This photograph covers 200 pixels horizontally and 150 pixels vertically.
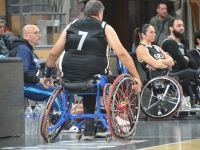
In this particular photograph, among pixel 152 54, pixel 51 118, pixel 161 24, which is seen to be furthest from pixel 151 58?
pixel 51 118

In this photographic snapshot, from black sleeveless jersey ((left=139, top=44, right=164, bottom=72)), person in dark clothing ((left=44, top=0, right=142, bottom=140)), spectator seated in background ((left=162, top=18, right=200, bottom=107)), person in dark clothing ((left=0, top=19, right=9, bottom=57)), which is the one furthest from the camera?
person in dark clothing ((left=0, top=19, right=9, bottom=57))

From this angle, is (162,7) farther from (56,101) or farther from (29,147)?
(29,147)

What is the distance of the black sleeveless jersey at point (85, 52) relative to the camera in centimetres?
1018

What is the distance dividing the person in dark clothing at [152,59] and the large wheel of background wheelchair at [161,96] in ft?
0.73

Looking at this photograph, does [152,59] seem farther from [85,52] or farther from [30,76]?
[85,52]

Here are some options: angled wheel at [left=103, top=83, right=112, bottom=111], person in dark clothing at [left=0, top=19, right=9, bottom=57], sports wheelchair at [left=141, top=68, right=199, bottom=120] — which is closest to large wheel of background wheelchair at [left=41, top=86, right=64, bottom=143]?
angled wheel at [left=103, top=83, right=112, bottom=111]

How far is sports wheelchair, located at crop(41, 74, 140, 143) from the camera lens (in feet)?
32.3

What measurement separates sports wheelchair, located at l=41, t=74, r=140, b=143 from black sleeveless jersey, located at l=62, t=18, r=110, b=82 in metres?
0.13

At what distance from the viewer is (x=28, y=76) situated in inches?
475

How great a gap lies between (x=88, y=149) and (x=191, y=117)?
580 centimetres

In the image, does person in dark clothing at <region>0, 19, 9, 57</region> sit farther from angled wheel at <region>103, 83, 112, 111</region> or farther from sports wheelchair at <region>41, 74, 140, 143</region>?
angled wheel at <region>103, 83, 112, 111</region>

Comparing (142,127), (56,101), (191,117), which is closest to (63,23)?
(191,117)

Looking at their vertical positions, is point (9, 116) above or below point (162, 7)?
below

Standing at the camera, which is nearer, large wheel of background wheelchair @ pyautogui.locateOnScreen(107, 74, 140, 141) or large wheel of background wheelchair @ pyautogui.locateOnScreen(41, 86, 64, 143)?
large wheel of background wheelchair @ pyautogui.locateOnScreen(107, 74, 140, 141)
